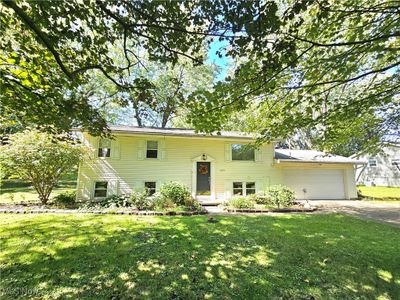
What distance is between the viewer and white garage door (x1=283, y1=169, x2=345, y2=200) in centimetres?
1360

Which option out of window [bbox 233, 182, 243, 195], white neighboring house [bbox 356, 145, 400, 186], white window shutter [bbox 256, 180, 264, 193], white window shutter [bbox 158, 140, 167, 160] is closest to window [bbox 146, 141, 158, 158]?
white window shutter [bbox 158, 140, 167, 160]

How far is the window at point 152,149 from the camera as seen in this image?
12.1m

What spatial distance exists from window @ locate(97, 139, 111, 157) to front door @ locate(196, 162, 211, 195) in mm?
5154

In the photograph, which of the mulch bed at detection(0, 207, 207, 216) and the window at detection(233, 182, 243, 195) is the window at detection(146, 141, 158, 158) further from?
the window at detection(233, 182, 243, 195)

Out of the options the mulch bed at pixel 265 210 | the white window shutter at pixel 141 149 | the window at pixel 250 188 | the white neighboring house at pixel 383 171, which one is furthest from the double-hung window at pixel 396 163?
the white window shutter at pixel 141 149

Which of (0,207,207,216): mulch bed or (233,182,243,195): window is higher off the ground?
(233,182,243,195): window

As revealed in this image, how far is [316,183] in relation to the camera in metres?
13.9

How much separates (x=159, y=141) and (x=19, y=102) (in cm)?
843

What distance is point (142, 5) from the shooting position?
3369mm

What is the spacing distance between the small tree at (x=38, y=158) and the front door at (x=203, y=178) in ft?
21.1

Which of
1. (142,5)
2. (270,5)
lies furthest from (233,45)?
(142,5)

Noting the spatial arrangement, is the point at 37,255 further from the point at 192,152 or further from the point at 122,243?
the point at 192,152

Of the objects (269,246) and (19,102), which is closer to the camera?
(19,102)

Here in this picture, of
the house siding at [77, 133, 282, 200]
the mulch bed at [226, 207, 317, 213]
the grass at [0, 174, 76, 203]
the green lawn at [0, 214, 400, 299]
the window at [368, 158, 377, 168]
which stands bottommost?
the green lawn at [0, 214, 400, 299]
